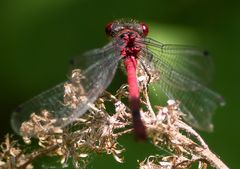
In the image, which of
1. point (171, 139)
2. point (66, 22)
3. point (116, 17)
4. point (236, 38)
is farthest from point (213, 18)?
point (171, 139)

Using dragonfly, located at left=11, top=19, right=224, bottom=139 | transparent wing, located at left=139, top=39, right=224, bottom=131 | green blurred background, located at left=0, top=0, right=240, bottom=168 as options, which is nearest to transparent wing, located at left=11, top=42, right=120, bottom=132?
dragonfly, located at left=11, top=19, right=224, bottom=139

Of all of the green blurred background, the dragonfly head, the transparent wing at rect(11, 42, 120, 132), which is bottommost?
the transparent wing at rect(11, 42, 120, 132)

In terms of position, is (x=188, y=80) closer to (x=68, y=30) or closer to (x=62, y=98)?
(x=62, y=98)

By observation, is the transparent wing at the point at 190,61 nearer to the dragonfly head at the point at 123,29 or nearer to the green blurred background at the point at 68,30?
the dragonfly head at the point at 123,29

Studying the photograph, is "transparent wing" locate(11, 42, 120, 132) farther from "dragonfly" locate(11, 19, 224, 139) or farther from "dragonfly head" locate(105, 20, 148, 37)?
"dragonfly head" locate(105, 20, 148, 37)

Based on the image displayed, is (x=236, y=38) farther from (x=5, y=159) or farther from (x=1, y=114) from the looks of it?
(x=5, y=159)

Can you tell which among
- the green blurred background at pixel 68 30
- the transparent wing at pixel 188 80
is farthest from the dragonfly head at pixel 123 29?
the green blurred background at pixel 68 30

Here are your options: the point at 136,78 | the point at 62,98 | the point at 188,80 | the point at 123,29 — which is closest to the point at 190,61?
the point at 188,80
